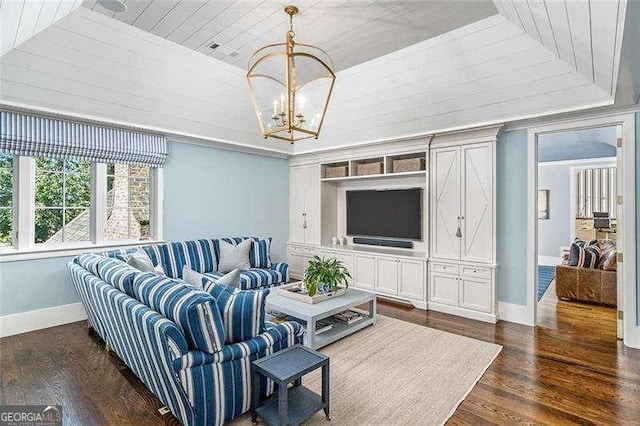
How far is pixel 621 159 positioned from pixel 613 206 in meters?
5.68

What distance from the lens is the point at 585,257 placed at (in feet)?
15.9

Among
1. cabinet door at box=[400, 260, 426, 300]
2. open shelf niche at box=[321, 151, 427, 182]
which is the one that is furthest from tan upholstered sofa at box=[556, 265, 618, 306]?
open shelf niche at box=[321, 151, 427, 182]

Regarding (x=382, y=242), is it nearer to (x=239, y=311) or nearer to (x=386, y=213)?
(x=386, y=213)

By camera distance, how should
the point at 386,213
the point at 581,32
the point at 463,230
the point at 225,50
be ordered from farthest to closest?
the point at 386,213
the point at 463,230
the point at 225,50
the point at 581,32

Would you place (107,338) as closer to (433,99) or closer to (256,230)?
(256,230)

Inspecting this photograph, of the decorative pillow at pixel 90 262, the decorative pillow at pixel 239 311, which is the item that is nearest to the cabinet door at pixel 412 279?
the decorative pillow at pixel 239 311

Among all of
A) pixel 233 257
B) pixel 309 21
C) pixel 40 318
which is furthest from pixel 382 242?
pixel 40 318

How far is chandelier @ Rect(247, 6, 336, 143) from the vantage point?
2.47 m

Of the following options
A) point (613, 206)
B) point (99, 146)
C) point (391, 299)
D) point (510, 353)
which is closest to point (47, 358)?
point (99, 146)

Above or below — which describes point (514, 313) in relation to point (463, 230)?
below

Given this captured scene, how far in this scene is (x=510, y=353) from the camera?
3.19 metres

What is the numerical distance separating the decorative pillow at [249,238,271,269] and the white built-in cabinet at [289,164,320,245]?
1.15 m

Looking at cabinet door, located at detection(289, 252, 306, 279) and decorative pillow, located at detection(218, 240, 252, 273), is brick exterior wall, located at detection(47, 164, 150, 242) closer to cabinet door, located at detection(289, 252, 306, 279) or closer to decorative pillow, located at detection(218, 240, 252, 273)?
decorative pillow, located at detection(218, 240, 252, 273)

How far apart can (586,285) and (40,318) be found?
7136 mm
